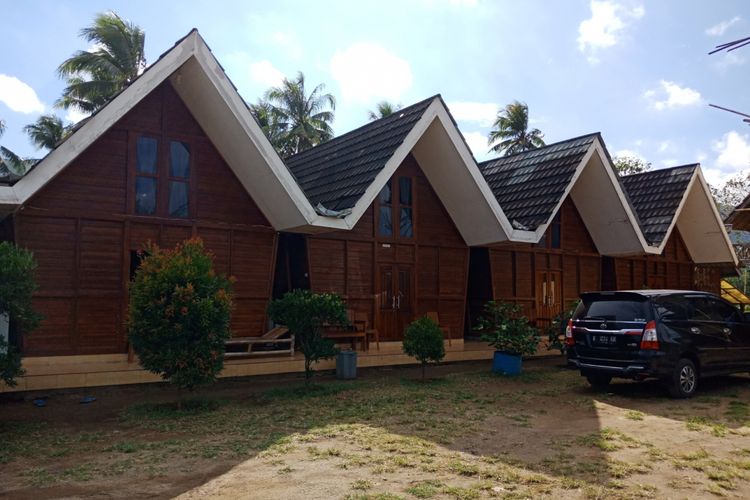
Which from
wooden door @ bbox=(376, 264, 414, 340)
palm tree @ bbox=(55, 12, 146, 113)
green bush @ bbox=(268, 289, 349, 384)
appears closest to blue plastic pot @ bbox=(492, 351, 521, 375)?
wooden door @ bbox=(376, 264, 414, 340)

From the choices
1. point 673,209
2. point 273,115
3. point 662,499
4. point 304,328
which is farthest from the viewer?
point 273,115

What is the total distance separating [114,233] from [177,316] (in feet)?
12.5

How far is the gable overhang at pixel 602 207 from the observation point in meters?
16.9

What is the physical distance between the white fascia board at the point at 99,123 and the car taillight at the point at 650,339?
30.6 ft

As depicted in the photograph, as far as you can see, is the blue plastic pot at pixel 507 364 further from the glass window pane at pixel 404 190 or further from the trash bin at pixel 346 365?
the glass window pane at pixel 404 190

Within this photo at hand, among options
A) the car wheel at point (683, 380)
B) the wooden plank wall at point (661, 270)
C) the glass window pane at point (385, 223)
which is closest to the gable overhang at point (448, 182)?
the glass window pane at point (385, 223)

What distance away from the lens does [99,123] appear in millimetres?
10508

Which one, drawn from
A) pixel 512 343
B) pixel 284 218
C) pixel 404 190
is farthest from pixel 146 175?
pixel 512 343

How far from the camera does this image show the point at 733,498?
17.2 feet

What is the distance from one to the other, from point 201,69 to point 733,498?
10547 mm

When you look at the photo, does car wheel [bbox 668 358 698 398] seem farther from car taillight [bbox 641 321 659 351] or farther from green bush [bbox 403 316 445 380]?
green bush [bbox 403 316 445 380]

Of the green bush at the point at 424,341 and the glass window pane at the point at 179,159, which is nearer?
the green bush at the point at 424,341

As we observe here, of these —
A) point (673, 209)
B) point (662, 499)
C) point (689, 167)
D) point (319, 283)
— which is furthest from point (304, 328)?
point (689, 167)

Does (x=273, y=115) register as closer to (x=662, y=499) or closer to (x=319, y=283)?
(x=319, y=283)
